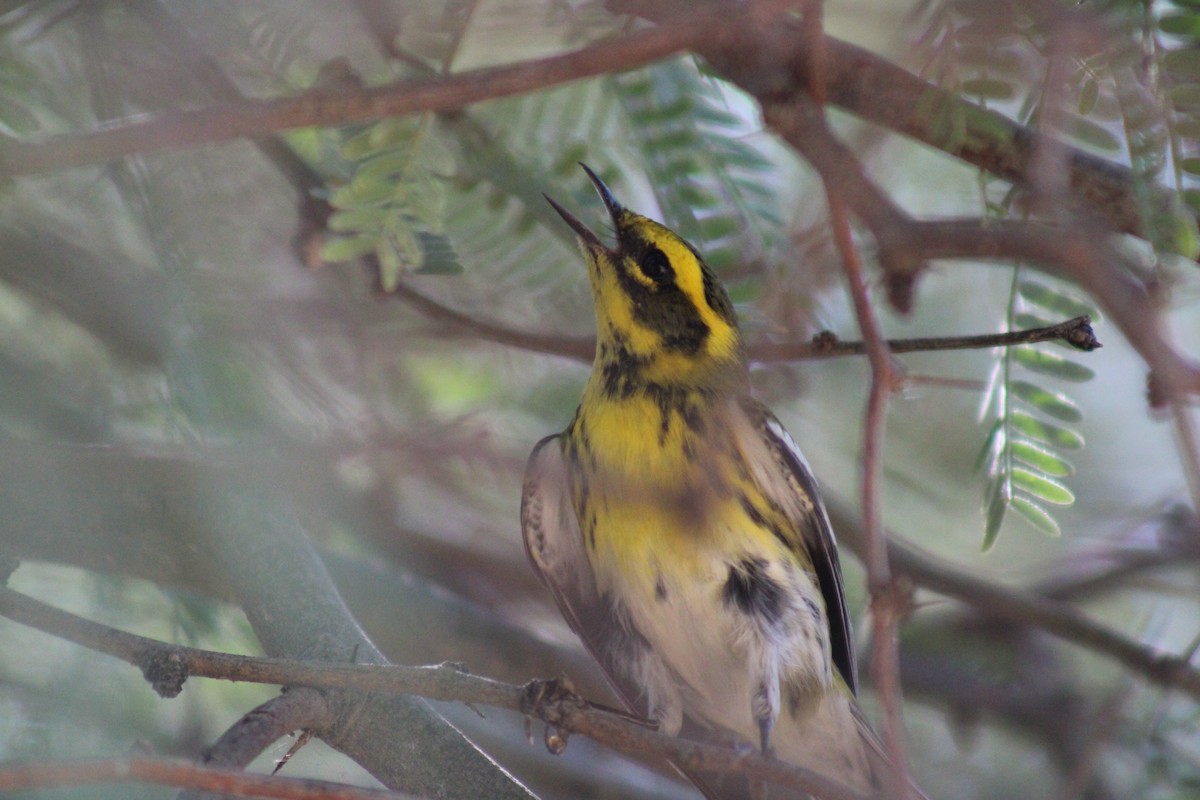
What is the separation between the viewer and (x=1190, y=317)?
165 inches

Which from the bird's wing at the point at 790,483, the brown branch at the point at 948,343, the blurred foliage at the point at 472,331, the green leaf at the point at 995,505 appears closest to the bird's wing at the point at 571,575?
the blurred foliage at the point at 472,331

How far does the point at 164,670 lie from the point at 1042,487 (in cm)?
159

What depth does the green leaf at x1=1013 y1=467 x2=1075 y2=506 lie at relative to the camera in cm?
237

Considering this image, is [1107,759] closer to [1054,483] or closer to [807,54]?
[1054,483]

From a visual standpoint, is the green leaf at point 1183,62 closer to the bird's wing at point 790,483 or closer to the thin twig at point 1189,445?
the thin twig at point 1189,445

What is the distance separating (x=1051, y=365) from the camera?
8.23 feet

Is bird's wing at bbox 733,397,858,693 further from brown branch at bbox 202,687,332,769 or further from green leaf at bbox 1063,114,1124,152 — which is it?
brown branch at bbox 202,687,332,769

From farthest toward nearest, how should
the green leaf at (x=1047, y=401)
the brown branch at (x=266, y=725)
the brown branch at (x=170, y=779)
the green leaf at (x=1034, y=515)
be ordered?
the green leaf at (x=1047, y=401) < the green leaf at (x=1034, y=515) < the brown branch at (x=266, y=725) < the brown branch at (x=170, y=779)

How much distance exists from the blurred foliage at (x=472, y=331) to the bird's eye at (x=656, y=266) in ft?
0.30

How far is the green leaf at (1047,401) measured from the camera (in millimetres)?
2479

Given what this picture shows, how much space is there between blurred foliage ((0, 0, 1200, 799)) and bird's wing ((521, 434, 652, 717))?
0.44 feet

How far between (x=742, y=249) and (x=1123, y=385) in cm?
173

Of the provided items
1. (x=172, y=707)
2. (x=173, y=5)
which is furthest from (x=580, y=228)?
(x=172, y=707)

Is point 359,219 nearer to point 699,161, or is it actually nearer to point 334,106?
point 334,106
